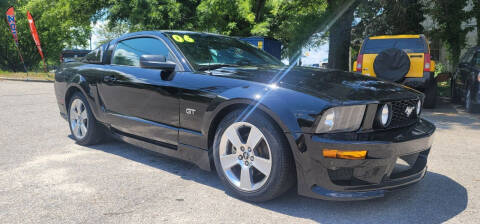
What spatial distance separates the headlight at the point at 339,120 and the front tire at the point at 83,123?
9.62ft

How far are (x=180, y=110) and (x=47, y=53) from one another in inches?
1696

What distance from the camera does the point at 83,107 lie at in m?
4.73

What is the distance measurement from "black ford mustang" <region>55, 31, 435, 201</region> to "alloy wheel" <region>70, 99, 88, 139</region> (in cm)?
58

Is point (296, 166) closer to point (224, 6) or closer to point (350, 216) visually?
point (350, 216)

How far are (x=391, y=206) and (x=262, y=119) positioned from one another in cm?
114

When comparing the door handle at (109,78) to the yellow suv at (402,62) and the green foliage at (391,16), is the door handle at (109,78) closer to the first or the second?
the yellow suv at (402,62)

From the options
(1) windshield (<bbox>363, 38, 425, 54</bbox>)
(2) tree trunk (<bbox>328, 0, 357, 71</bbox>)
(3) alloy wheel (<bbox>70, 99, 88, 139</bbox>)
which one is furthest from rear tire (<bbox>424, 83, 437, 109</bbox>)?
(3) alloy wheel (<bbox>70, 99, 88, 139</bbox>)

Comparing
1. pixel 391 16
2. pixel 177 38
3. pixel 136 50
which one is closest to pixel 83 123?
pixel 136 50

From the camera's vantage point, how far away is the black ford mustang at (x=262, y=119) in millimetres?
2572

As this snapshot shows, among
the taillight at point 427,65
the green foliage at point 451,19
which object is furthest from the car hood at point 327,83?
the green foliage at point 451,19

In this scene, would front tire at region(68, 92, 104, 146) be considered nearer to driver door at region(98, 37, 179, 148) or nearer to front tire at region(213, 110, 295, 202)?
driver door at region(98, 37, 179, 148)

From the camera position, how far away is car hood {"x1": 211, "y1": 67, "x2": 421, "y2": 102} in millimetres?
2729

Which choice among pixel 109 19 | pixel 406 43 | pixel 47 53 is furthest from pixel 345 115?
pixel 47 53

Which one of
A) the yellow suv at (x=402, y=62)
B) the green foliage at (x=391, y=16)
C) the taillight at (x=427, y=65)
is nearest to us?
the yellow suv at (x=402, y=62)
